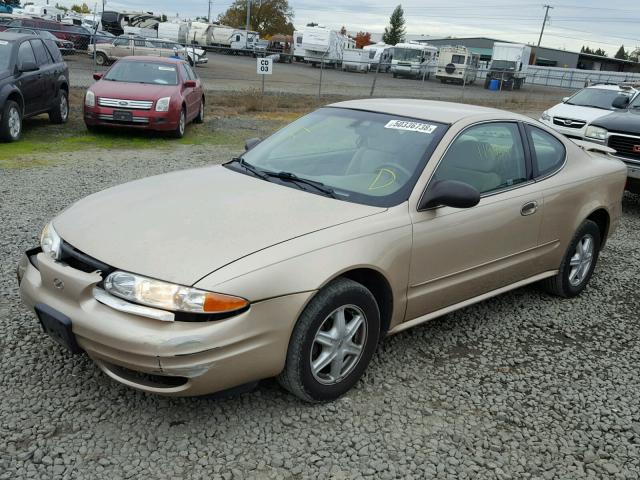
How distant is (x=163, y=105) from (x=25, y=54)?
238cm

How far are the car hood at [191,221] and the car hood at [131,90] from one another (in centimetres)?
776

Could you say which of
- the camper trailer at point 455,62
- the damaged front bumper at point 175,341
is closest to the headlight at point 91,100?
the damaged front bumper at point 175,341

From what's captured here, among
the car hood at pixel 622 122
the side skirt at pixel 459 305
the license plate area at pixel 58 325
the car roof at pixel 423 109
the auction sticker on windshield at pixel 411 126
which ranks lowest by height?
the side skirt at pixel 459 305

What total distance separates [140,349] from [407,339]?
2.01m

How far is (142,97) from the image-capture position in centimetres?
1102

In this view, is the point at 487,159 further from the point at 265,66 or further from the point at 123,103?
the point at 265,66

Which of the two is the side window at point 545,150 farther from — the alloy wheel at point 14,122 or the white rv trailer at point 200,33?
the white rv trailer at point 200,33

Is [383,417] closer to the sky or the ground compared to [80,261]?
closer to the ground

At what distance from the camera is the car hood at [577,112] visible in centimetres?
1239

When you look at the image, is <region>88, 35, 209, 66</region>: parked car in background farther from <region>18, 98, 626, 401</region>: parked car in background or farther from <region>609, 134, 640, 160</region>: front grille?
<region>18, 98, 626, 401</region>: parked car in background

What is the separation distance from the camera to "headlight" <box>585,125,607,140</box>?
8391 mm

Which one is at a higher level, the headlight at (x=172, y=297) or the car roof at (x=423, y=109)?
the car roof at (x=423, y=109)

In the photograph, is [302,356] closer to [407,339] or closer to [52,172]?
[407,339]

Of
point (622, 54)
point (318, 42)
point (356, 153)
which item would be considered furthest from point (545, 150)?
point (622, 54)
